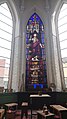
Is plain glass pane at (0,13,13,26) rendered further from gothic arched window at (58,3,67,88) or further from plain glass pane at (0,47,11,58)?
gothic arched window at (58,3,67,88)

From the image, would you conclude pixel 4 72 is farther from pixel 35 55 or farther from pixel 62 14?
pixel 62 14

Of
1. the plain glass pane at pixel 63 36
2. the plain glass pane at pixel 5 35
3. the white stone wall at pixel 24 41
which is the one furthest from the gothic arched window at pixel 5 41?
the plain glass pane at pixel 63 36

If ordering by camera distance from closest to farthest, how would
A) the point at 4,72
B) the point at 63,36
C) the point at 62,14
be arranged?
the point at 4,72, the point at 63,36, the point at 62,14

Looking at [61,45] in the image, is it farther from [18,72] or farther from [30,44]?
[18,72]

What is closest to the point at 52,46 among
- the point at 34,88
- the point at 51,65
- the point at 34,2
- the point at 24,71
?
the point at 51,65

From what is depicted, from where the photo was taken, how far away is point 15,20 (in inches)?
369

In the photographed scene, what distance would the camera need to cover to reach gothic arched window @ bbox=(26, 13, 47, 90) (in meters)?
7.84

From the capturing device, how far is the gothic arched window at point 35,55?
25.7ft

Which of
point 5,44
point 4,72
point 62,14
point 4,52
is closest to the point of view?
point 4,72

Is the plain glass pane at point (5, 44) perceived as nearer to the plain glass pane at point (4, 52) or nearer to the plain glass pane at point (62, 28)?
the plain glass pane at point (4, 52)

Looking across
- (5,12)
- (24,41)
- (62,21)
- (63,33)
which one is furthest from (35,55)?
(5,12)

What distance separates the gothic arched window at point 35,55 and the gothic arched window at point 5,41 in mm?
1296

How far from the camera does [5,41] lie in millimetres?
8406

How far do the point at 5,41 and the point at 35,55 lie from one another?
2.25 m
